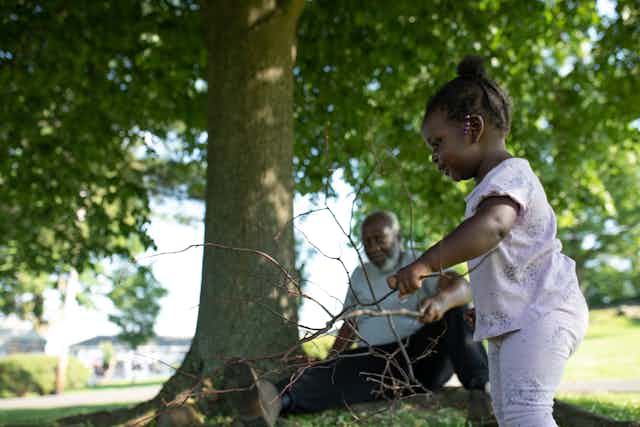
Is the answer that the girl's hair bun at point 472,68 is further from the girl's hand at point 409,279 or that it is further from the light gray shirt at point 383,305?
the light gray shirt at point 383,305

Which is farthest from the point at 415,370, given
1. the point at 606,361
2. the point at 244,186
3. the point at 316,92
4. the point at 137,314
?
the point at 137,314

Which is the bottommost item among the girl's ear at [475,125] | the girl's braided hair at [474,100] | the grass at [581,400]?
the grass at [581,400]

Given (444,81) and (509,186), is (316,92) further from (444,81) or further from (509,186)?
(509,186)

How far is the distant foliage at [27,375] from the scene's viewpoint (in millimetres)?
25797

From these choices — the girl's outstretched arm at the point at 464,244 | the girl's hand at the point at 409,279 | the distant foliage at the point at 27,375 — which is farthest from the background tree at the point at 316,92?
the distant foliage at the point at 27,375

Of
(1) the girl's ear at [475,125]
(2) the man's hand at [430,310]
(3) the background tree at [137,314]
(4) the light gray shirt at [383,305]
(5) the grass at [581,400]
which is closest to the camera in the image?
(2) the man's hand at [430,310]

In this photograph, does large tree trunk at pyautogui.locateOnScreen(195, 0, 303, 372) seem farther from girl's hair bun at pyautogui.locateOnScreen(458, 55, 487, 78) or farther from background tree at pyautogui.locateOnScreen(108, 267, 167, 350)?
background tree at pyautogui.locateOnScreen(108, 267, 167, 350)

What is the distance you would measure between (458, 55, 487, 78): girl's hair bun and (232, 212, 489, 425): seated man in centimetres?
158

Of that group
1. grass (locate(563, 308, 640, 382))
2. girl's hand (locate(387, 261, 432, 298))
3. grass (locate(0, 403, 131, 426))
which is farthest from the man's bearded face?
grass (locate(563, 308, 640, 382))

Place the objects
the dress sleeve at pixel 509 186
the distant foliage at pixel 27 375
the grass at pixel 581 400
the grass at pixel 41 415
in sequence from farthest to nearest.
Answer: the distant foliage at pixel 27 375 < the grass at pixel 41 415 < the grass at pixel 581 400 < the dress sleeve at pixel 509 186

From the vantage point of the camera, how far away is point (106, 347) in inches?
1555

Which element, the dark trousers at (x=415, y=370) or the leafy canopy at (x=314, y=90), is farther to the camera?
the leafy canopy at (x=314, y=90)

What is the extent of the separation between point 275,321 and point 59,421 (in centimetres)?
209

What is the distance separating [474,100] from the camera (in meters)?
2.53
